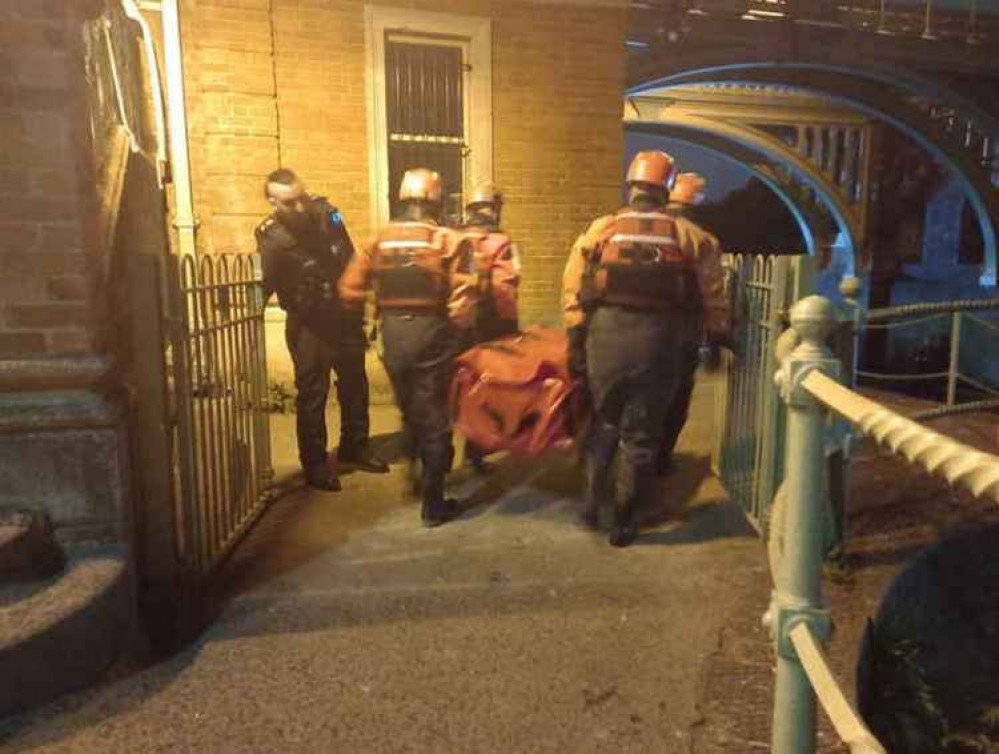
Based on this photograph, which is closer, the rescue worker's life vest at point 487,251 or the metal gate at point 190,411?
the metal gate at point 190,411

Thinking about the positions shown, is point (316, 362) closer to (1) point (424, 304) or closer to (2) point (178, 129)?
(1) point (424, 304)

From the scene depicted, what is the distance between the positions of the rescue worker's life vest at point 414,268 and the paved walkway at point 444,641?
127 centimetres

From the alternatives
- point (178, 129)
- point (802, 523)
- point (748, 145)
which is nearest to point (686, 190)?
point (802, 523)

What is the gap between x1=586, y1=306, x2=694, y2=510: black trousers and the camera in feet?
12.5

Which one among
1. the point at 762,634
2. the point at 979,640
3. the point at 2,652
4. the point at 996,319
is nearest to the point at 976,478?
the point at 762,634

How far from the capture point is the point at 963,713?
3.41 meters

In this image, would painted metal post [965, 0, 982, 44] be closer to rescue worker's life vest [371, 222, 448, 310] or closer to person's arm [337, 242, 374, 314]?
rescue worker's life vest [371, 222, 448, 310]

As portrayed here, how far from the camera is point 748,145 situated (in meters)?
16.9

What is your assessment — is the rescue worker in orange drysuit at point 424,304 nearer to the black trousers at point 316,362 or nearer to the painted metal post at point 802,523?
the black trousers at point 316,362

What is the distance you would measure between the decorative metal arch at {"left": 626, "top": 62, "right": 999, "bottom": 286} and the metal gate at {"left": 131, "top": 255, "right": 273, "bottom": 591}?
972 centimetres

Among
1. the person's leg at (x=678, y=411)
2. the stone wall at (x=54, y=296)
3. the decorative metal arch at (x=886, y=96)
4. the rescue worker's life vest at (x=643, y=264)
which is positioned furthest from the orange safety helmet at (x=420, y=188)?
Result: the decorative metal arch at (x=886, y=96)

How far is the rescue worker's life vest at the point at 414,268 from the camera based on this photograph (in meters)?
4.05

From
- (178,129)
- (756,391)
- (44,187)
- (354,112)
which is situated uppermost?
(354,112)

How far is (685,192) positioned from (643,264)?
58.0 inches
